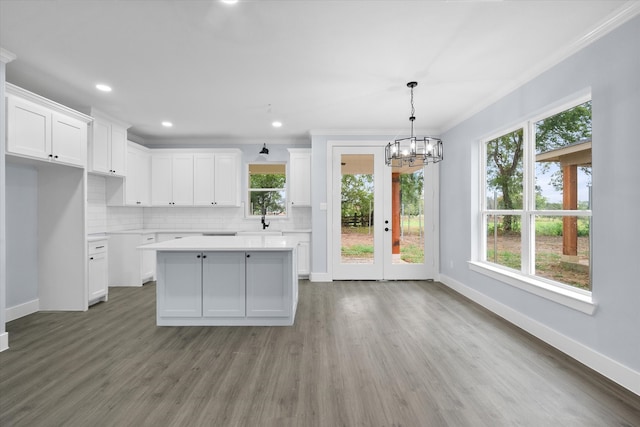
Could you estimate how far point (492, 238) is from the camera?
13.3 feet

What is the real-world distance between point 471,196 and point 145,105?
15.1 ft

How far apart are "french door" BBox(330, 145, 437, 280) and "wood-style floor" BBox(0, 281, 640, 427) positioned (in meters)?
1.81

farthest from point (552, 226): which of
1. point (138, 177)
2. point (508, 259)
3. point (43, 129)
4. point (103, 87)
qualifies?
point (138, 177)

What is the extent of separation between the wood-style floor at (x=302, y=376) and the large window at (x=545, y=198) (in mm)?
777

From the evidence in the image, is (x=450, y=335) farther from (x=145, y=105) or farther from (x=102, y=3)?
(x=145, y=105)

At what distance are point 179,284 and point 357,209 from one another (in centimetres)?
310

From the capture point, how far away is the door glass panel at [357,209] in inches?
209

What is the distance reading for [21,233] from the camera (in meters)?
3.55

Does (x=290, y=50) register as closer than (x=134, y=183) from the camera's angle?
Yes

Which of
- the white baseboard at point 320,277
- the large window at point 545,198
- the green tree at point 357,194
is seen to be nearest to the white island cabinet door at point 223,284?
the white baseboard at point 320,277

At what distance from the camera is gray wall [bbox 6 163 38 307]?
3443mm

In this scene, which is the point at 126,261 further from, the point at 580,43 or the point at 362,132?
the point at 580,43

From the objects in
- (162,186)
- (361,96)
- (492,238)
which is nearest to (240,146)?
(162,186)

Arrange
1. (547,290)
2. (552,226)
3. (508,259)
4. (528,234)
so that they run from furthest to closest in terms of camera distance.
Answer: (508,259) → (528,234) → (552,226) → (547,290)
